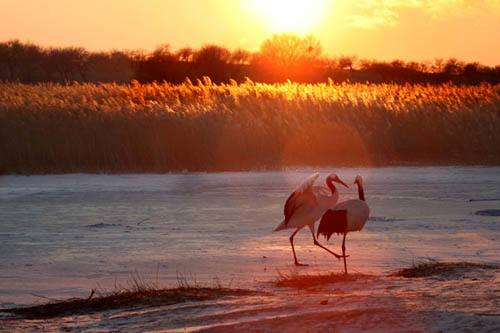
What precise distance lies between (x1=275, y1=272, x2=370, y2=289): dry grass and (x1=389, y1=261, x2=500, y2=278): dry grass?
1.21 feet

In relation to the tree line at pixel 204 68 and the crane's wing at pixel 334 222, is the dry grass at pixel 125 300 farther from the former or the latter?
the tree line at pixel 204 68

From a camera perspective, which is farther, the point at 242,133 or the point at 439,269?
the point at 242,133

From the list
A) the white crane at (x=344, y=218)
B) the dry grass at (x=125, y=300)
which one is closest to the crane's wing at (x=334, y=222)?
the white crane at (x=344, y=218)

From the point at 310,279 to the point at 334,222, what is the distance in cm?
150

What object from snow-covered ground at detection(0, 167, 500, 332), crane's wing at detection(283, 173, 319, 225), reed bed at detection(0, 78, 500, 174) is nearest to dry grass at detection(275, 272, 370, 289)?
snow-covered ground at detection(0, 167, 500, 332)

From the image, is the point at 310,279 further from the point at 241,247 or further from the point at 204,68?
the point at 204,68

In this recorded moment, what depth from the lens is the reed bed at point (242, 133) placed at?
22500mm

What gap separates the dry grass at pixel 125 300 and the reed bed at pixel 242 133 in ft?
44.8

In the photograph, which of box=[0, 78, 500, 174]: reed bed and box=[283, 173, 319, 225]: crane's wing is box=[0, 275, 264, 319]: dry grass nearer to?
box=[283, 173, 319, 225]: crane's wing

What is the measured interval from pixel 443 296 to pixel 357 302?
27.4 inches

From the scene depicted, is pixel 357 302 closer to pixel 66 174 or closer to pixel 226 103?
pixel 66 174

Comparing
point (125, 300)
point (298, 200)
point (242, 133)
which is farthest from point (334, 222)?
point (242, 133)

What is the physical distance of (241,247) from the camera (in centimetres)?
1134

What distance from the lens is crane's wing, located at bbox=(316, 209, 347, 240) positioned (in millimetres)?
10383
